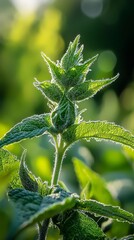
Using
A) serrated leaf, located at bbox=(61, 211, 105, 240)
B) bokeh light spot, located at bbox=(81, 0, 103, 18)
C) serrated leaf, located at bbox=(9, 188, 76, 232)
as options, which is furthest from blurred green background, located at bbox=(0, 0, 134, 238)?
serrated leaf, located at bbox=(9, 188, 76, 232)

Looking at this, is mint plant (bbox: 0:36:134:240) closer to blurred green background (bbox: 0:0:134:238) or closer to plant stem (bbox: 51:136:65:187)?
plant stem (bbox: 51:136:65:187)

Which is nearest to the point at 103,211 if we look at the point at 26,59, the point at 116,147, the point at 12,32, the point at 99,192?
the point at 99,192

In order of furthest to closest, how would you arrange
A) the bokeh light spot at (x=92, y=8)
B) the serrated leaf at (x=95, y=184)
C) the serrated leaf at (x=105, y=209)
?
the bokeh light spot at (x=92, y=8) < the serrated leaf at (x=95, y=184) < the serrated leaf at (x=105, y=209)

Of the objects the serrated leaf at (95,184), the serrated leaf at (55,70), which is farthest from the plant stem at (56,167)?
the serrated leaf at (95,184)

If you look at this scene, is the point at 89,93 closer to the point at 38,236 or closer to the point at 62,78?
the point at 62,78

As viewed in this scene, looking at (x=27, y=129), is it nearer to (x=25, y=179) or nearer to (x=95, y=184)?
(x=25, y=179)

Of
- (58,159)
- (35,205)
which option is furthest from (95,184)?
(35,205)

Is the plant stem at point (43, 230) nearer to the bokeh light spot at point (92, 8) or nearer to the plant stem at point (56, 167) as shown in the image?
the plant stem at point (56, 167)
